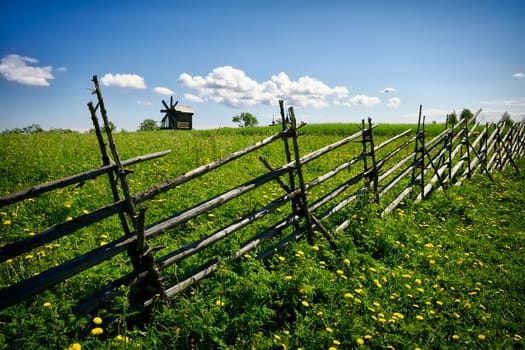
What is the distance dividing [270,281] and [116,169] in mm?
1912

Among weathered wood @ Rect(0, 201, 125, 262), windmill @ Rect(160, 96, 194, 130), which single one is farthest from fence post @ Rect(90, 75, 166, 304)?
windmill @ Rect(160, 96, 194, 130)

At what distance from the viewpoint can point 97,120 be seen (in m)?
2.61

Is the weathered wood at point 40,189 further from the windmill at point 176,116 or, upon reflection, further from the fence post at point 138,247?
the windmill at point 176,116

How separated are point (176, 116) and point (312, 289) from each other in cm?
4442

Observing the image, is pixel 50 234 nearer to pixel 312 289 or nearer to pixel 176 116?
pixel 312 289

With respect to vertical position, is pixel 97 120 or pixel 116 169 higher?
pixel 97 120

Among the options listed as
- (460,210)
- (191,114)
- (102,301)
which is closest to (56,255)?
(102,301)

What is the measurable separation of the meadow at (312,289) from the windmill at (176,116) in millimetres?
39450

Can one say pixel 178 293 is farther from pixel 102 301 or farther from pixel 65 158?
pixel 65 158

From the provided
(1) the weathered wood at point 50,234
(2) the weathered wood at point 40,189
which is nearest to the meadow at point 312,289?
(1) the weathered wood at point 50,234

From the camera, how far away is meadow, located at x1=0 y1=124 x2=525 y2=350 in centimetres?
251

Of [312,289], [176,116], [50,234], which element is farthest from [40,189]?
[176,116]

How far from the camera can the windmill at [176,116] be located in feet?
144

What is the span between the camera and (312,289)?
3113 millimetres
